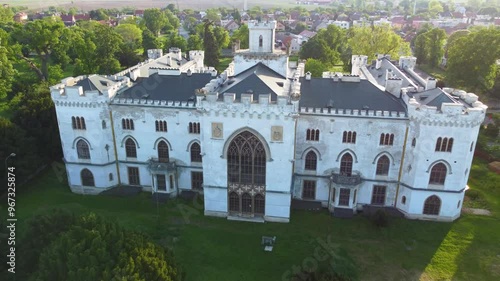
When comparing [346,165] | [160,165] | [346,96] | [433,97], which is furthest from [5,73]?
[433,97]

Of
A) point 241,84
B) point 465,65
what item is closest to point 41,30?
point 241,84

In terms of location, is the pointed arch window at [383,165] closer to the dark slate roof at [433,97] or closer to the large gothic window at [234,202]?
the dark slate roof at [433,97]

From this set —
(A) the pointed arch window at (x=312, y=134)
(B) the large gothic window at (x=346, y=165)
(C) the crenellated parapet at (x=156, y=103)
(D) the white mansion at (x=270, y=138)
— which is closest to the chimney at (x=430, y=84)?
(D) the white mansion at (x=270, y=138)

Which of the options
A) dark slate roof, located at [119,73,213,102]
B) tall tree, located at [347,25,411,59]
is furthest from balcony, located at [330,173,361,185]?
tall tree, located at [347,25,411,59]

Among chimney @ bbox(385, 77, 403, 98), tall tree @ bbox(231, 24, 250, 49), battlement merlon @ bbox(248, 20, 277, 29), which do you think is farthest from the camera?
tall tree @ bbox(231, 24, 250, 49)

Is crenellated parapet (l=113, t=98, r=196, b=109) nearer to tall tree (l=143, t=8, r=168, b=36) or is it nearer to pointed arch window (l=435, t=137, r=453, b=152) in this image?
pointed arch window (l=435, t=137, r=453, b=152)

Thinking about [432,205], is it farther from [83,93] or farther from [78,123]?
[78,123]

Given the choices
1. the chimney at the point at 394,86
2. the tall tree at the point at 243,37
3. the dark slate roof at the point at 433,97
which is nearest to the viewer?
the dark slate roof at the point at 433,97
